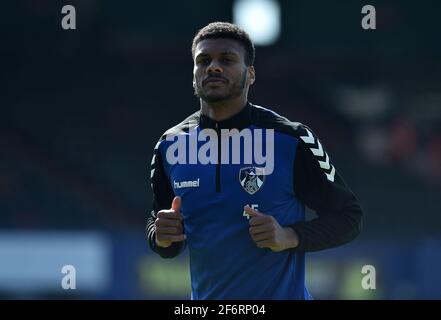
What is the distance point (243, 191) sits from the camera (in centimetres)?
435

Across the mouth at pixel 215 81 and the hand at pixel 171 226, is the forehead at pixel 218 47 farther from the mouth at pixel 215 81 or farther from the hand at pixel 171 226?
the hand at pixel 171 226

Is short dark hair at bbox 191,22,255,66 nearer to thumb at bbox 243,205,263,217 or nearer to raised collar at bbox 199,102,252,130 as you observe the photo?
raised collar at bbox 199,102,252,130

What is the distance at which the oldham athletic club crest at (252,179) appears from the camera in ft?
14.2

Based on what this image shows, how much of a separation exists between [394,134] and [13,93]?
6.27 m

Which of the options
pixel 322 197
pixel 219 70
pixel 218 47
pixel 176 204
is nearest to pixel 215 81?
pixel 219 70

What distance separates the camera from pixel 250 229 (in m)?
4.07

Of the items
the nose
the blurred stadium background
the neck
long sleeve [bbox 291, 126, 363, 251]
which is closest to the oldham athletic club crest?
long sleeve [bbox 291, 126, 363, 251]

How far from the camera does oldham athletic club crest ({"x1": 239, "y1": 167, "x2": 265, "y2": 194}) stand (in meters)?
4.34

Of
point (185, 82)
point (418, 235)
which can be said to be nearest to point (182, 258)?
point (418, 235)

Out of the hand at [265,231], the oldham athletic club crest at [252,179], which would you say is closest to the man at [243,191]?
the oldham athletic club crest at [252,179]

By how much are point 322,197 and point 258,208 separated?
0.28 meters

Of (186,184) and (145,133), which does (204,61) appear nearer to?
(186,184)

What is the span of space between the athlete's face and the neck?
4 cm
